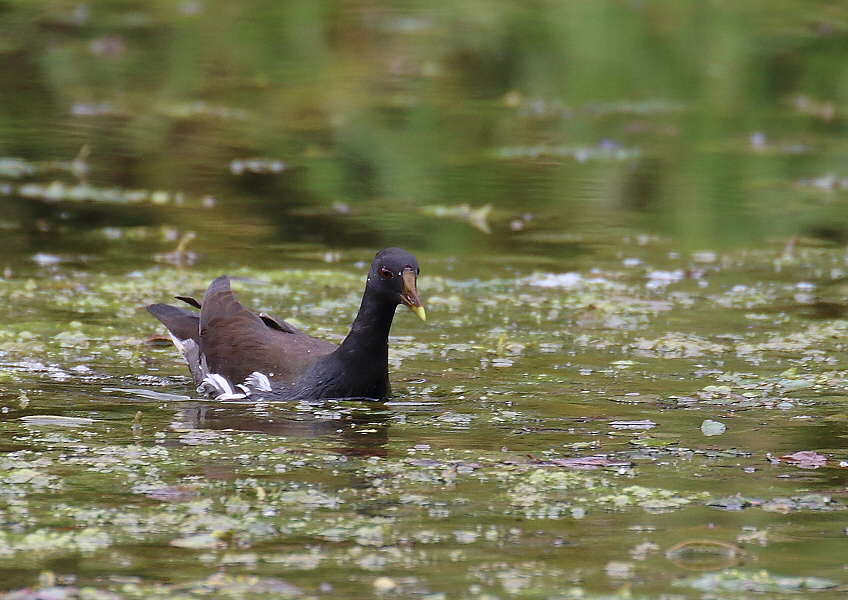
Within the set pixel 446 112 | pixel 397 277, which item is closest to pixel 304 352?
pixel 397 277

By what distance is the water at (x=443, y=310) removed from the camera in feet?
12.2

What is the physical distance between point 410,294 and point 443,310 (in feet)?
5.56

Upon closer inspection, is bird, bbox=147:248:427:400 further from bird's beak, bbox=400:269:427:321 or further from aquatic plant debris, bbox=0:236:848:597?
aquatic plant debris, bbox=0:236:848:597

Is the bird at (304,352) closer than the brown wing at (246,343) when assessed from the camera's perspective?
Yes

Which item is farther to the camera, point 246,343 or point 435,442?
point 246,343

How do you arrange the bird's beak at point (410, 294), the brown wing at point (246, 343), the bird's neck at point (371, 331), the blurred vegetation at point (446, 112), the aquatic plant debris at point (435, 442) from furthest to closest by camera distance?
the blurred vegetation at point (446, 112)
the brown wing at point (246, 343)
the bird's neck at point (371, 331)
the bird's beak at point (410, 294)
the aquatic plant debris at point (435, 442)

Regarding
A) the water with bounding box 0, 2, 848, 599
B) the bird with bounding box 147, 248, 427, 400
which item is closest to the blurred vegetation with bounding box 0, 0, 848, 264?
the water with bounding box 0, 2, 848, 599

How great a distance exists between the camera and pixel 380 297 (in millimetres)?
5668

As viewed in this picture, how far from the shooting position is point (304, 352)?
5883 mm

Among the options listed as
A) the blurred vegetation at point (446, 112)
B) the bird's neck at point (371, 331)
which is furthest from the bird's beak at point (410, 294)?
the blurred vegetation at point (446, 112)

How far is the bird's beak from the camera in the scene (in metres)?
5.49

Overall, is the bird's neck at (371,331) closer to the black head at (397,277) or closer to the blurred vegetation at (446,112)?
the black head at (397,277)

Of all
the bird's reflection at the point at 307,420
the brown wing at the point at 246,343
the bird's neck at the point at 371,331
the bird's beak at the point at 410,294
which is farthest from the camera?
the brown wing at the point at 246,343

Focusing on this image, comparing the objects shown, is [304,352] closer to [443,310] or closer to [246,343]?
[246,343]
